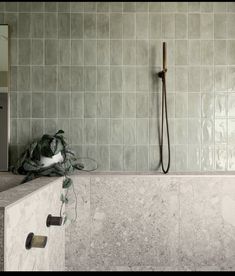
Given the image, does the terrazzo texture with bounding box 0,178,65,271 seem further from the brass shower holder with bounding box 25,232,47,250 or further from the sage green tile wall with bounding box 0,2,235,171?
the sage green tile wall with bounding box 0,2,235,171

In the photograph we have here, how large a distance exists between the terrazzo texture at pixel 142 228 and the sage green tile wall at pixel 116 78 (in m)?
0.41

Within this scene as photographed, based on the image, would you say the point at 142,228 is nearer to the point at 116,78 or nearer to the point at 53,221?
the point at 53,221

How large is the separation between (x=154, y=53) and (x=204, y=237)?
4.45 ft

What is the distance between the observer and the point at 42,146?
2082 millimetres

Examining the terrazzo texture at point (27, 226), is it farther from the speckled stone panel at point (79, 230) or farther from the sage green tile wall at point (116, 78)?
the sage green tile wall at point (116, 78)

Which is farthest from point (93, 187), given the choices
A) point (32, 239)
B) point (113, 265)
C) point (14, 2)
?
point (14, 2)

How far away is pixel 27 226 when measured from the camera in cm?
114

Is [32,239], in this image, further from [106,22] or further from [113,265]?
[106,22]

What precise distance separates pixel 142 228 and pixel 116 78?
111 cm

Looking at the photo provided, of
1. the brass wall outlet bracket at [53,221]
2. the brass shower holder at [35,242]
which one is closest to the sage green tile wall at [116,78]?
the brass wall outlet bracket at [53,221]

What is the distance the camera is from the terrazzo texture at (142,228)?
2023mm

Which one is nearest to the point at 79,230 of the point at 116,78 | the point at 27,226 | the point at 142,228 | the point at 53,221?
the point at 142,228

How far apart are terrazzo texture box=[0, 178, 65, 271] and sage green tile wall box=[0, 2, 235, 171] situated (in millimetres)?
772

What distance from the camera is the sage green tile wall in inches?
95.2
